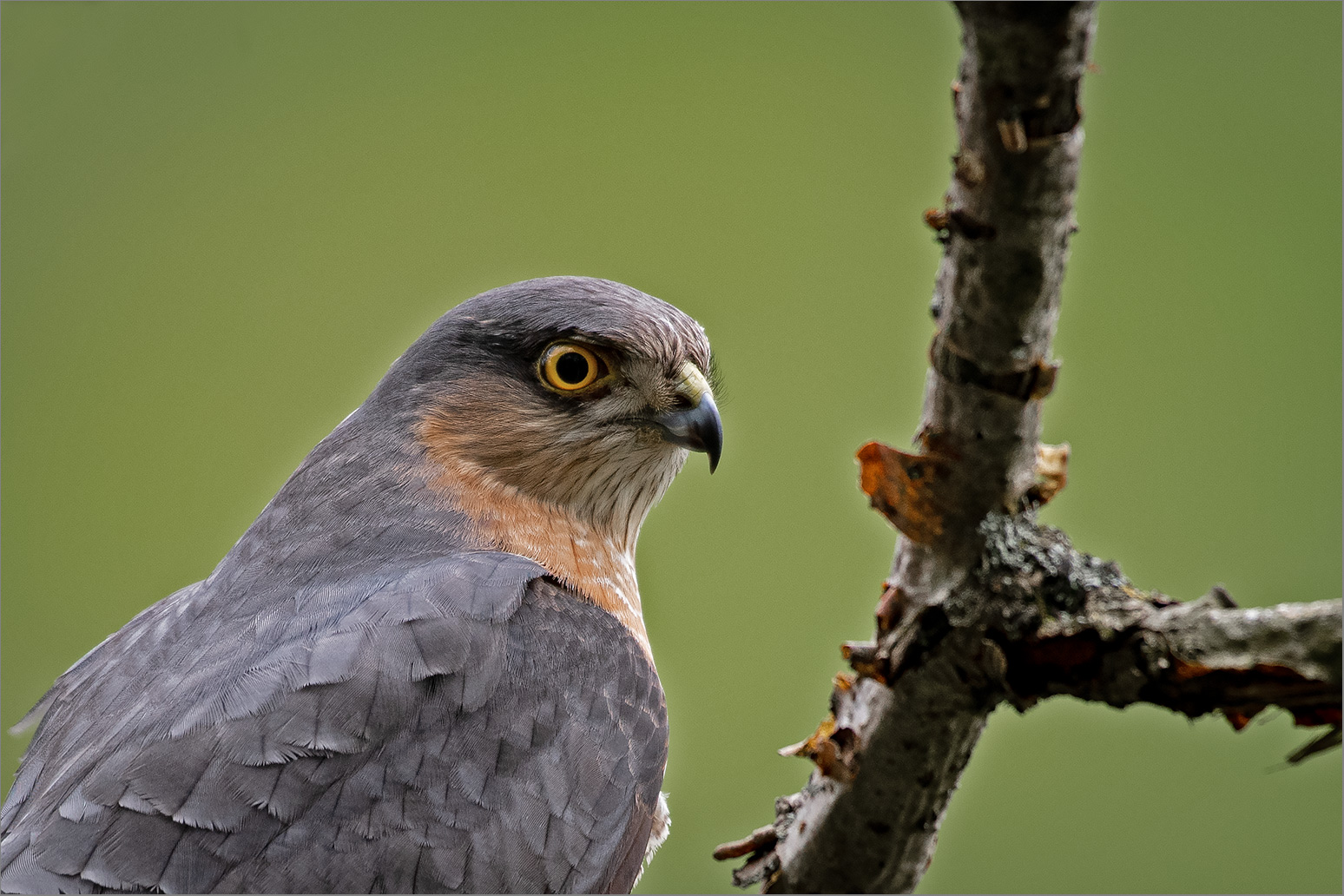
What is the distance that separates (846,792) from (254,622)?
58.4 inches

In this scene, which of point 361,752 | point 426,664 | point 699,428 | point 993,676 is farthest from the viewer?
point 699,428

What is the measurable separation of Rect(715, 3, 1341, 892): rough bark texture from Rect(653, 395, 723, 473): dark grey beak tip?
47cm

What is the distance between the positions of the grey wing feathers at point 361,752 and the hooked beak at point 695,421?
537 mm

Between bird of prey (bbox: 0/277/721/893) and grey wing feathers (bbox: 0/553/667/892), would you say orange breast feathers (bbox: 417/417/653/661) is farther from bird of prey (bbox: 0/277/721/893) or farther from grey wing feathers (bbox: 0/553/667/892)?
grey wing feathers (bbox: 0/553/667/892)

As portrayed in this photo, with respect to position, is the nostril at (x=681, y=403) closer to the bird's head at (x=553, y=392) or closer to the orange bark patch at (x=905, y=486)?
the bird's head at (x=553, y=392)

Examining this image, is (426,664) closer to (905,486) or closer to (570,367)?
(570,367)

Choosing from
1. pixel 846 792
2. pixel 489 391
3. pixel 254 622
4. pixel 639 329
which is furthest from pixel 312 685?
pixel 846 792

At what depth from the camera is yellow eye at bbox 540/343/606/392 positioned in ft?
9.14

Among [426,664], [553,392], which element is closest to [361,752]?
[426,664]

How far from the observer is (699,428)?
110 inches

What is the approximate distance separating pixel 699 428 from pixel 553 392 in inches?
15.7

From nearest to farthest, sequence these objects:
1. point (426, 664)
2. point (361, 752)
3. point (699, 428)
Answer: point (361, 752) < point (426, 664) < point (699, 428)

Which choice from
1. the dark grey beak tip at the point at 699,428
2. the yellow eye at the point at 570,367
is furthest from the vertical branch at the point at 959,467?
the yellow eye at the point at 570,367

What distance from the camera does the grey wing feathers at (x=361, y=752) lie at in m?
2.02
